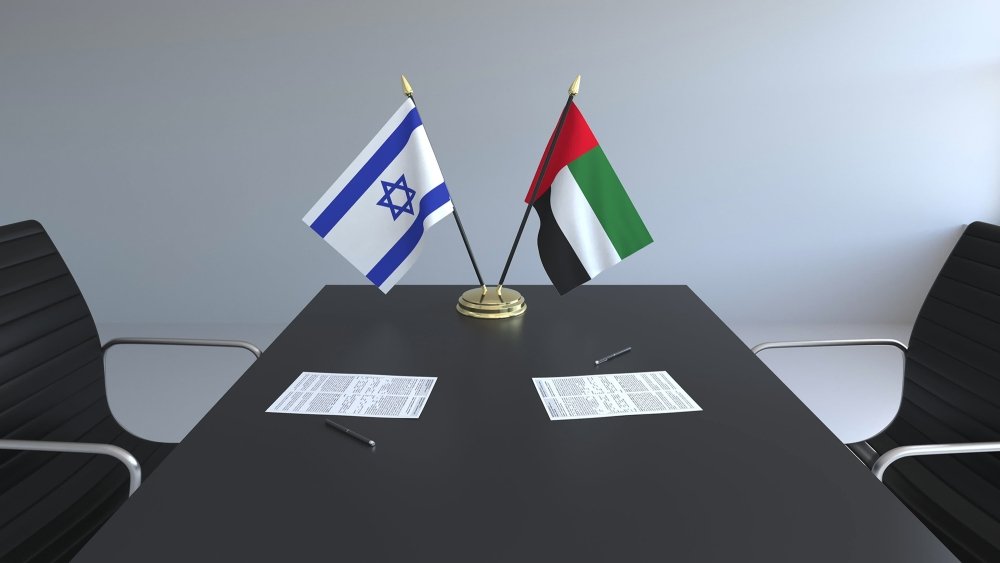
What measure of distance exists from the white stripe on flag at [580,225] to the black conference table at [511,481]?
0.30 m

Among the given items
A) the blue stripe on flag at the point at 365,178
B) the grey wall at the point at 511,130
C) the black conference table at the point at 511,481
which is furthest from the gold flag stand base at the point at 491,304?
the grey wall at the point at 511,130

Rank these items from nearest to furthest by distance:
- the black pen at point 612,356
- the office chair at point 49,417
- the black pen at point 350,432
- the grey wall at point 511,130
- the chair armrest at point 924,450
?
the black pen at point 350,432 < the chair armrest at point 924,450 < the office chair at point 49,417 < the black pen at point 612,356 < the grey wall at point 511,130

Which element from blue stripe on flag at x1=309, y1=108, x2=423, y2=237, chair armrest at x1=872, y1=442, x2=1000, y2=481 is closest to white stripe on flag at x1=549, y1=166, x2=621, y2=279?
blue stripe on flag at x1=309, y1=108, x2=423, y2=237

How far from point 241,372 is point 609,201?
234 cm

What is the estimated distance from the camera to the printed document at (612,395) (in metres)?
1.36

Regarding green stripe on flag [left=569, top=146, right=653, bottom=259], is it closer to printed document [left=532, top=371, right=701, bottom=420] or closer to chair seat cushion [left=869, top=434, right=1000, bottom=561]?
printed document [left=532, top=371, right=701, bottom=420]

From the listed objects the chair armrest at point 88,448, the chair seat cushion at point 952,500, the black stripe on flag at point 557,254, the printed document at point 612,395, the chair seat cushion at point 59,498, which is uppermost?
the black stripe on flag at point 557,254

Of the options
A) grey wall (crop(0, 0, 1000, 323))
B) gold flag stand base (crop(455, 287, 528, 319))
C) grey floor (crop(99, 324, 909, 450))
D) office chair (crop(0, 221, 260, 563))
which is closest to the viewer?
office chair (crop(0, 221, 260, 563))

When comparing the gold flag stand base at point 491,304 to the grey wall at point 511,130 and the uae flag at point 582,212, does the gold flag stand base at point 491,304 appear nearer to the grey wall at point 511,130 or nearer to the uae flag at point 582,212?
the uae flag at point 582,212

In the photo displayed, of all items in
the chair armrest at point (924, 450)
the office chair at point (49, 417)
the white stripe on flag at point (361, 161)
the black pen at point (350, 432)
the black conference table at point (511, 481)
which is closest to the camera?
the black conference table at point (511, 481)

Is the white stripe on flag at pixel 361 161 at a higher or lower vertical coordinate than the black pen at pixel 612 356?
higher

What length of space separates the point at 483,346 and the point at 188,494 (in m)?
0.75

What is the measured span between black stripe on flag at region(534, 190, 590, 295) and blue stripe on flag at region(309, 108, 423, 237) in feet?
1.23

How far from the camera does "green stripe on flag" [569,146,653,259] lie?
5.97ft
